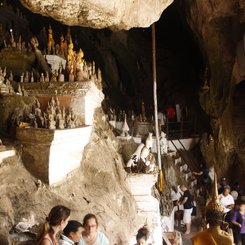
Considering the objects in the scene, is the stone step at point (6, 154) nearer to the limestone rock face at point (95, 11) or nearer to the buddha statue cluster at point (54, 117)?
the buddha statue cluster at point (54, 117)

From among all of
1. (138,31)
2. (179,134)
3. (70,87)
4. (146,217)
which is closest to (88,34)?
(138,31)

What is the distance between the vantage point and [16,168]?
5.53 meters

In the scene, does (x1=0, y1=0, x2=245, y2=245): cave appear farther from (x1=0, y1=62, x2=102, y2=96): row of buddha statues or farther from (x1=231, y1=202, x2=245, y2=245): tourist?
(x1=231, y1=202, x2=245, y2=245): tourist

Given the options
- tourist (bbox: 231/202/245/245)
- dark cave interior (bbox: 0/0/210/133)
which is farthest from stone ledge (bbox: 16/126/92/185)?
dark cave interior (bbox: 0/0/210/133)

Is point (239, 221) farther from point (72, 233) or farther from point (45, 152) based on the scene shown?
point (72, 233)

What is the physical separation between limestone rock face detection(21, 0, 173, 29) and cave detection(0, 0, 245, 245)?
2 centimetres

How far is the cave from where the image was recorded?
212 inches

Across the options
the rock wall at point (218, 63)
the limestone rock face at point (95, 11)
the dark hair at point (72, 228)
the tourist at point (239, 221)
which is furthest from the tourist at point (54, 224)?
the rock wall at point (218, 63)

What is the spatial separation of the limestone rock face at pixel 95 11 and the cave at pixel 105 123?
0.02 m

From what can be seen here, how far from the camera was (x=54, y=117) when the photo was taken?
236 inches

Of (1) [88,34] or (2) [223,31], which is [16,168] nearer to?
(2) [223,31]

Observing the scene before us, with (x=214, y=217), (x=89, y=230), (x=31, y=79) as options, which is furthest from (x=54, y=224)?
(x=31, y=79)

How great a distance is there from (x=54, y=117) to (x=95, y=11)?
6.85ft

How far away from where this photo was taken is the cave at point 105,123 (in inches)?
212
